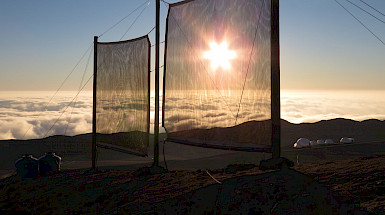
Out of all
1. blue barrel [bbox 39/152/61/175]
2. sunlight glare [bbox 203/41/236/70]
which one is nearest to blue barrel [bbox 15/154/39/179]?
blue barrel [bbox 39/152/61/175]

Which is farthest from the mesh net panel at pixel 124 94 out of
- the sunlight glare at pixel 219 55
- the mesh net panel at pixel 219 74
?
the sunlight glare at pixel 219 55

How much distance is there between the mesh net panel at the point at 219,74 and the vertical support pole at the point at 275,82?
97mm

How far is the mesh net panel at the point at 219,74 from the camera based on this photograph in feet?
28.6

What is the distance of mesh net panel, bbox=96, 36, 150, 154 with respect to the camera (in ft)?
40.5

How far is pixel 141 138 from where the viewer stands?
40.8 ft

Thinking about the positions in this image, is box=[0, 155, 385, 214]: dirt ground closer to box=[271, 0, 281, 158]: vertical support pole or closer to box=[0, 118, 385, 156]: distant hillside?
box=[271, 0, 281, 158]: vertical support pole

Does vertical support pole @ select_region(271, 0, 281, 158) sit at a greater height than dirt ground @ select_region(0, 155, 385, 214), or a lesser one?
greater

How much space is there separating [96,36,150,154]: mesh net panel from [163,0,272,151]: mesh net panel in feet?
4.21

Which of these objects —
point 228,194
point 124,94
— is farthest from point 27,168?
point 228,194

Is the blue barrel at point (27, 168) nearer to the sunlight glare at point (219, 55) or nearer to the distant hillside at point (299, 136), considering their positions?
the sunlight glare at point (219, 55)

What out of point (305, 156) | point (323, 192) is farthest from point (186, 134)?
point (305, 156)

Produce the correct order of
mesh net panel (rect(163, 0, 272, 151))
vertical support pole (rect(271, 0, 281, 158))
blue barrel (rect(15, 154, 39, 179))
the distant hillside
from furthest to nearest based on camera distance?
the distant hillside
blue barrel (rect(15, 154, 39, 179))
mesh net panel (rect(163, 0, 272, 151))
vertical support pole (rect(271, 0, 281, 158))

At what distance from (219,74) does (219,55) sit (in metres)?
0.45

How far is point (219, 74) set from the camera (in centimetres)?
964
